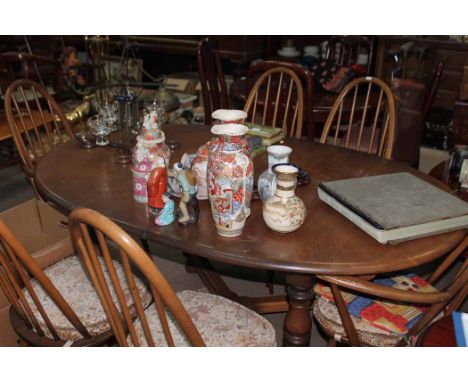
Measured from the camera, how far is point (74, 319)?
135 cm

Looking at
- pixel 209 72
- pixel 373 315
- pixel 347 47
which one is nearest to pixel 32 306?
pixel 373 315

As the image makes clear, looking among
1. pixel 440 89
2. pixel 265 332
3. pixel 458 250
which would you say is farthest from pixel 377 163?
pixel 440 89

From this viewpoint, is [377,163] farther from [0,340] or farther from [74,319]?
[0,340]

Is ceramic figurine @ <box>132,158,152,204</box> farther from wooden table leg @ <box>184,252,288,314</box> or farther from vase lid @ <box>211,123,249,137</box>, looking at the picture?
wooden table leg @ <box>184,252,288,314</box>

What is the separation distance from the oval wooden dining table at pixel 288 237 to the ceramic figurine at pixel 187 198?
26 mm

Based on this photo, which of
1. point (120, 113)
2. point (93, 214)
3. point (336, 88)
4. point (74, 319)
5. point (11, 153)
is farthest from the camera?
point (11, 153)

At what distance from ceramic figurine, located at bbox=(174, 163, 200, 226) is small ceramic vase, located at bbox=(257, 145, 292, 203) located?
21 cm

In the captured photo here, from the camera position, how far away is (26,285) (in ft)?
4.27

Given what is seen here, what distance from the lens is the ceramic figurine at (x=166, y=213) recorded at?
1.37 metres

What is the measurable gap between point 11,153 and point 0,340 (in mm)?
2387

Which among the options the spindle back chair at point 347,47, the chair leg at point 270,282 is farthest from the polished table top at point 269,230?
the spindle back chair at point 347,47

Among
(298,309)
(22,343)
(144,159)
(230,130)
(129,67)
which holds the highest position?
(230,130)

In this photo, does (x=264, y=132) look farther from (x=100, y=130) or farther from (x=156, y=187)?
(x=156, y=187)

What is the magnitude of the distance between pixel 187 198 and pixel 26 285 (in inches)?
18.8
